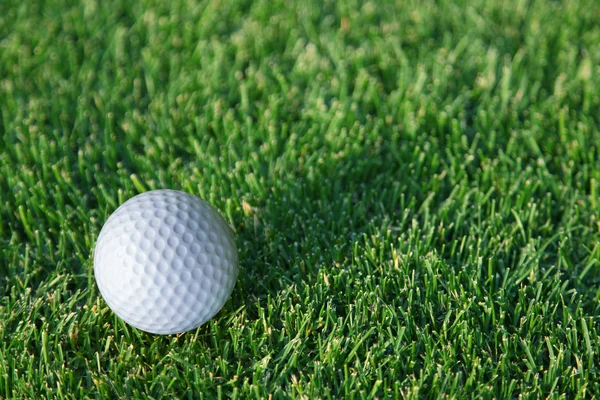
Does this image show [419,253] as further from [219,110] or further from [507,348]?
[219,110]

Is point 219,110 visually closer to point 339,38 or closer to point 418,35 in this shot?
point 339,38

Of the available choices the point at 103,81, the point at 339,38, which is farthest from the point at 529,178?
the point at 103,81

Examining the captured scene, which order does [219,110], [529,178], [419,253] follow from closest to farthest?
1. [419,253]
2. [529,178]
3. [219,110]

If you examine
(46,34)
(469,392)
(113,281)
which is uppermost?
(46,34)

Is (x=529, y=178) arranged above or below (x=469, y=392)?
above

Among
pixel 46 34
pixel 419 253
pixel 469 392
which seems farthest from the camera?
pixel 46 34

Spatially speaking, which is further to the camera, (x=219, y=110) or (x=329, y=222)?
(x=219, y=110)
